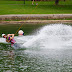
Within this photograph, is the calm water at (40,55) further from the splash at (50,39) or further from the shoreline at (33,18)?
the shoreline at (33,18)

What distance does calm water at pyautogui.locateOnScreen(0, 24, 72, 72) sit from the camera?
14633 millimetres

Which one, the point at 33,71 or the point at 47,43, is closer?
the point at 33,71

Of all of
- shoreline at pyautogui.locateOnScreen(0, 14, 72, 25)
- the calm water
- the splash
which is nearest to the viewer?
the calm water

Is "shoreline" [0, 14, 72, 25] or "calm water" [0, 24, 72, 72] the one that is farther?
"shoreline" [0, 14, 72, 25]

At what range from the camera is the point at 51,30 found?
2408 cm

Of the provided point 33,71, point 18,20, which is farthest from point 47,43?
point 18,20

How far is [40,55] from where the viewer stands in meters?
17.1

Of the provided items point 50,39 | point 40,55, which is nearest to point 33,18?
point 50,39

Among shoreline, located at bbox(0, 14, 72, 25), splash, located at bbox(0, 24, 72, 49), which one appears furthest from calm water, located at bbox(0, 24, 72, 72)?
shoreline, located at bbox(0, 14, 72, 25)

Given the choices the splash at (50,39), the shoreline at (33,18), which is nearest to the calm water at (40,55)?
the splash at (50,39)

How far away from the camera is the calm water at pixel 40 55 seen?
14.6 metres

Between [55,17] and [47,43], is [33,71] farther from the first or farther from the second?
[55,17]

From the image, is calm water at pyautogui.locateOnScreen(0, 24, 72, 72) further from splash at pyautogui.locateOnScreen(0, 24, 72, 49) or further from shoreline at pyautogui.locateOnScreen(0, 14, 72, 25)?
shoreline at pyautogui.locateOnScreen(0, 14, 72, 25)

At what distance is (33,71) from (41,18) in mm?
20947
